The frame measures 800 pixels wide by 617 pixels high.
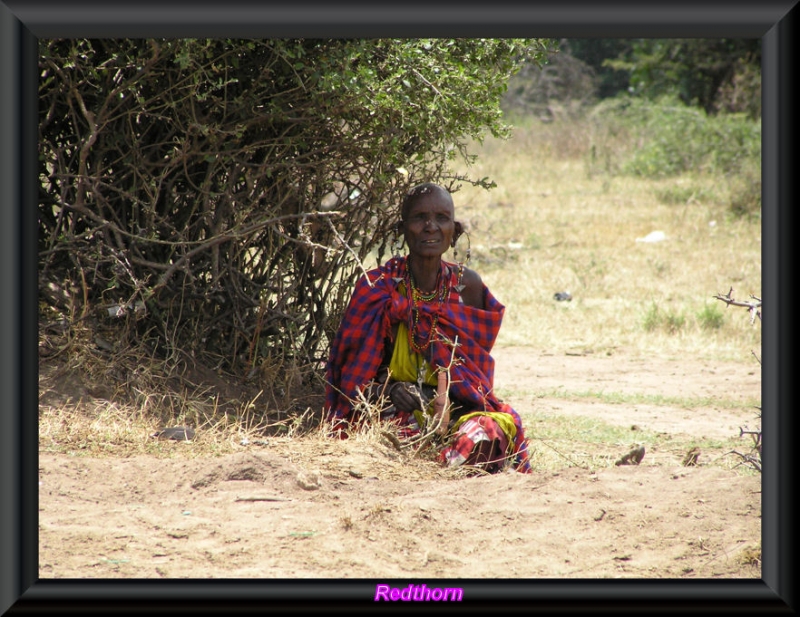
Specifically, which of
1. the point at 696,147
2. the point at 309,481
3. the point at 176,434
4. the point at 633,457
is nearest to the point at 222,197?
the point at 176,434

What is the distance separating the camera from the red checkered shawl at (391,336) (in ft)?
14.8

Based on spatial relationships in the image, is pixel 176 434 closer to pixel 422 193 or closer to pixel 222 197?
pixel 222 197

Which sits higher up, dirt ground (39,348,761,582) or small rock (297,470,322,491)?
small rock (297,470,322,491)

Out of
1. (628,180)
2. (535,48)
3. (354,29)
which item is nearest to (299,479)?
(354,29)

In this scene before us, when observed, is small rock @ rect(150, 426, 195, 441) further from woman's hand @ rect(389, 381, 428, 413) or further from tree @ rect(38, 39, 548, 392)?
woman's hand @ rect(389, 381, 428, 413)

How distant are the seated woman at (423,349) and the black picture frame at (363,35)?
201cm

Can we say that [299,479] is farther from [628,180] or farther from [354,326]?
[628,180]

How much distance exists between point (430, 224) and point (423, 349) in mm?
572

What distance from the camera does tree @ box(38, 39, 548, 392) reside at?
14.3 ft

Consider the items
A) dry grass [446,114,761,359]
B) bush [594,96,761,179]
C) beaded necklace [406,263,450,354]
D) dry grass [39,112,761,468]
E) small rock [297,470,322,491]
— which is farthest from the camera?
bush [594,96,761,179]

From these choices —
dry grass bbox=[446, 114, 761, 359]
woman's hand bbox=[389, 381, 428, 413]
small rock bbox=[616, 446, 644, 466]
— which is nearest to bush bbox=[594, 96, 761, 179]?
dry grass bbox=[446, 114, 761, 359]

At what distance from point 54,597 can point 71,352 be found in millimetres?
2282

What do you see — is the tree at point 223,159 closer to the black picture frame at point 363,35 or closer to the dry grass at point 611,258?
the black picture frame at point 363,35

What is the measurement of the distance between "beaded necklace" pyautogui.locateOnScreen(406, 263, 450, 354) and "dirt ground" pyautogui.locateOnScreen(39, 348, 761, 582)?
0.59m
